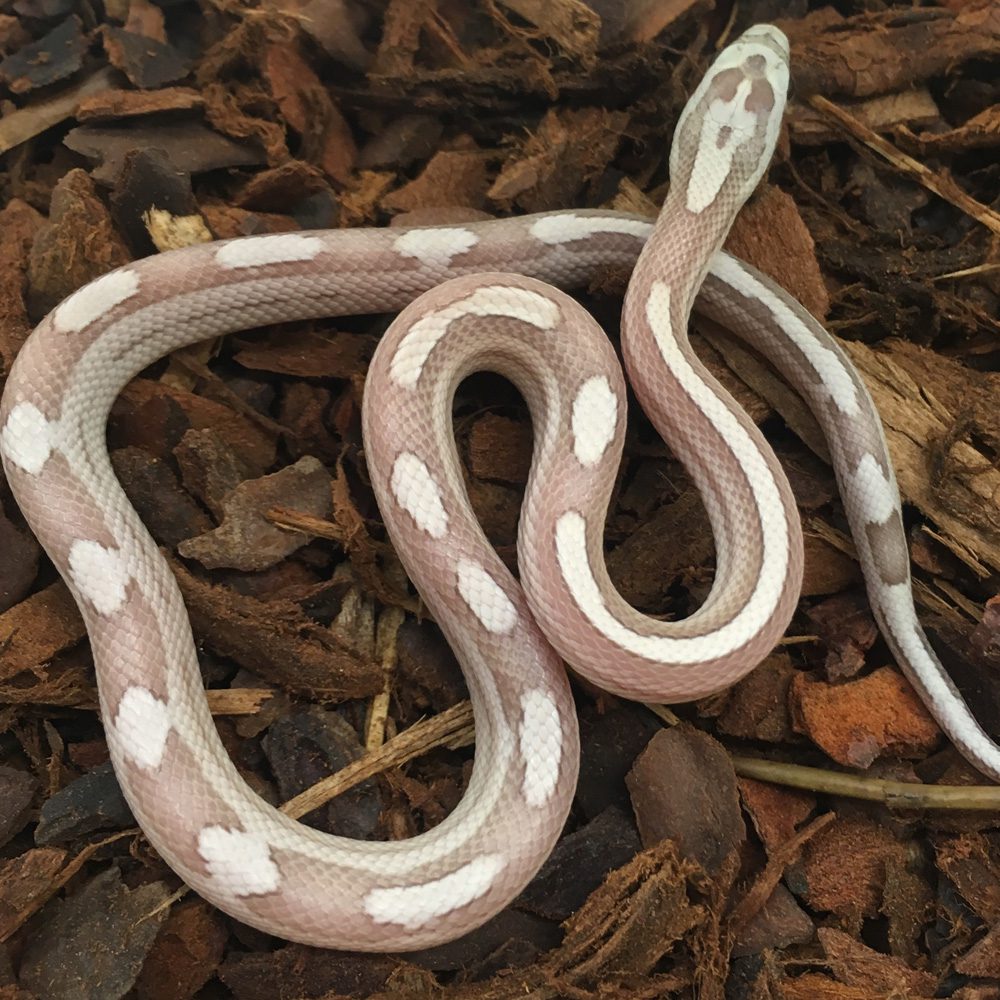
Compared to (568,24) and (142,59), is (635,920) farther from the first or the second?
(142,59)

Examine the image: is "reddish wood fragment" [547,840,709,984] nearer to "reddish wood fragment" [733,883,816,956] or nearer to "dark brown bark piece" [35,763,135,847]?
"reddish wood fragment" [733,883,816,956]

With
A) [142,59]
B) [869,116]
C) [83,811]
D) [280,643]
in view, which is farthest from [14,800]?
[869,116]

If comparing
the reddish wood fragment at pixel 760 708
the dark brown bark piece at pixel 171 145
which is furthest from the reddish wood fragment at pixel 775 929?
the dark brown bark piece at pixel 171 145

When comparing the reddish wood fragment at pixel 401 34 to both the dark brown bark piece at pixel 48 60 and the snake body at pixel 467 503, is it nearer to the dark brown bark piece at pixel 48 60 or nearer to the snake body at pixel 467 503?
the snake body at pixel 467 503

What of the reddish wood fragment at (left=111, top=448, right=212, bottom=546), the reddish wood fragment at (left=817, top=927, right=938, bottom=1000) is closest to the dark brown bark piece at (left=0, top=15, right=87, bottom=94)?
the reddish wood fragment at (left=111, top=448, right=212, bottom=546)

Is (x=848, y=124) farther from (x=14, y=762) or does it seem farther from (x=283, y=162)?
(x=14, y=762)

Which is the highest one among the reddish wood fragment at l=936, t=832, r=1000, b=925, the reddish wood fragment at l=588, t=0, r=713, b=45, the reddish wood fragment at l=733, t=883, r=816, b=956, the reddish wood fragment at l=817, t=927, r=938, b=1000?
the reddish wood fragment at l=588, t=0, r=713, b=45
